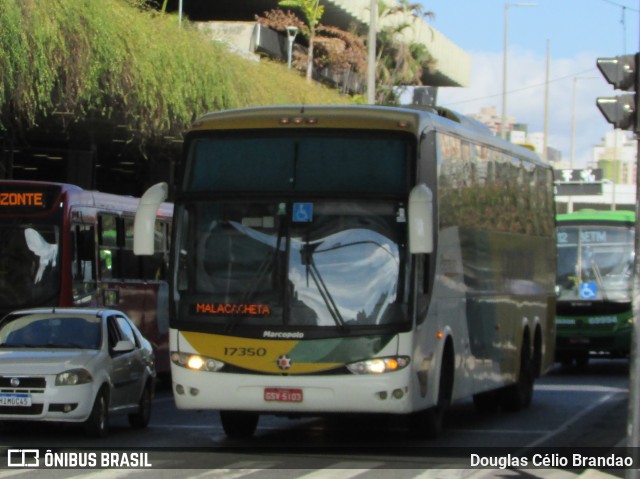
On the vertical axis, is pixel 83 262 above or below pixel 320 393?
above

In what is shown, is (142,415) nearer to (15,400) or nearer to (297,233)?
(15,400)

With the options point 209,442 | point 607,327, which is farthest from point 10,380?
point 607,327

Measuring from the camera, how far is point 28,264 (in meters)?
23.1

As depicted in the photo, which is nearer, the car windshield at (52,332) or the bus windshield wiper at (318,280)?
the bus windshield wiper at (318,280)

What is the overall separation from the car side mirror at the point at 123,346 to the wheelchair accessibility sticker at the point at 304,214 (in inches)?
140

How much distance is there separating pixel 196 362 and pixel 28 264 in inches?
363

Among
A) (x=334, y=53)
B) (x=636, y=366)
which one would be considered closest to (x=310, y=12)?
(x=334, y=53)

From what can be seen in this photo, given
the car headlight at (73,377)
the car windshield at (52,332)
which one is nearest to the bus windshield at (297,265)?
the car headlight at (73,377)

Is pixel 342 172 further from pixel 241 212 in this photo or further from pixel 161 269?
pixel 161 269

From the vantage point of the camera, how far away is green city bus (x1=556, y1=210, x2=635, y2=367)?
3186 cm

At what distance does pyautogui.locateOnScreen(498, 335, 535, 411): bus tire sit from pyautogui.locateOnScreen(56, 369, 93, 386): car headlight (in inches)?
292

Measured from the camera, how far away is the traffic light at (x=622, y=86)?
1120cm

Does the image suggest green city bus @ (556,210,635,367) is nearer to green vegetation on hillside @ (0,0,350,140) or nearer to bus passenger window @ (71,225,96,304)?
green vegetation on hillside @ (0,0,350,140)

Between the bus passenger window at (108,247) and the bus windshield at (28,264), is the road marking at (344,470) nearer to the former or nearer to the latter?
the bus windshield at (28,264)
